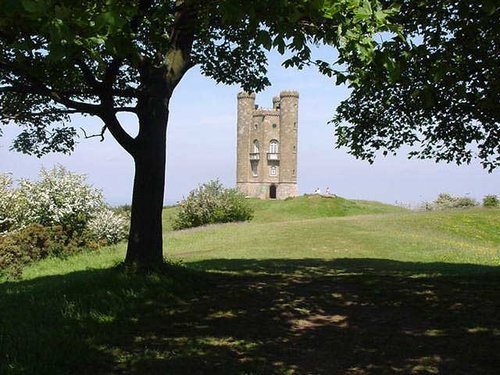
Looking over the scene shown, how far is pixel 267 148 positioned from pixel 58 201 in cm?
5895

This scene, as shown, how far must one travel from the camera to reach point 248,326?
7418 mm

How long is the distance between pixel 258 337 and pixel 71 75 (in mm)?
6838

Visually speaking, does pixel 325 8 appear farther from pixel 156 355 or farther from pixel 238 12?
pixel 156 355

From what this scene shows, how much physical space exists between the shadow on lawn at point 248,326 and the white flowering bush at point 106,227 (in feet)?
44.8

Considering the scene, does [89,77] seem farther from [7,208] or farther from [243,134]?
[243,134]

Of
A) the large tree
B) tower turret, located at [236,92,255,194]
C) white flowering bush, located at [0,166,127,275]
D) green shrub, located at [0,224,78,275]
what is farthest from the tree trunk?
tower turret, located at [236,92,255,194]

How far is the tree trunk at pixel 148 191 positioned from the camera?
1013 cm

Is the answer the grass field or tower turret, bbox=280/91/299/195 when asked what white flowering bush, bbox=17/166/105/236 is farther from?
tower turret, bbox=280/91/299/195

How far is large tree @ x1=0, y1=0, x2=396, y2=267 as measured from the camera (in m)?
5.28

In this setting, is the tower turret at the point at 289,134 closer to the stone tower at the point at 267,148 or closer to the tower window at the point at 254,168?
the stone tower at the point at 267,148

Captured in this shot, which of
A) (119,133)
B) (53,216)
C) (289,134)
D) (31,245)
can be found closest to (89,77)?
(119,133)

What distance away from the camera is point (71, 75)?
10859 mm

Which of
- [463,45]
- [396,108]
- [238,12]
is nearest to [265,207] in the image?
[396,108]

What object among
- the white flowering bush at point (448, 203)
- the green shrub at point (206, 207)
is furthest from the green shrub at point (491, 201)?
the green shrub at point (206, 207)
